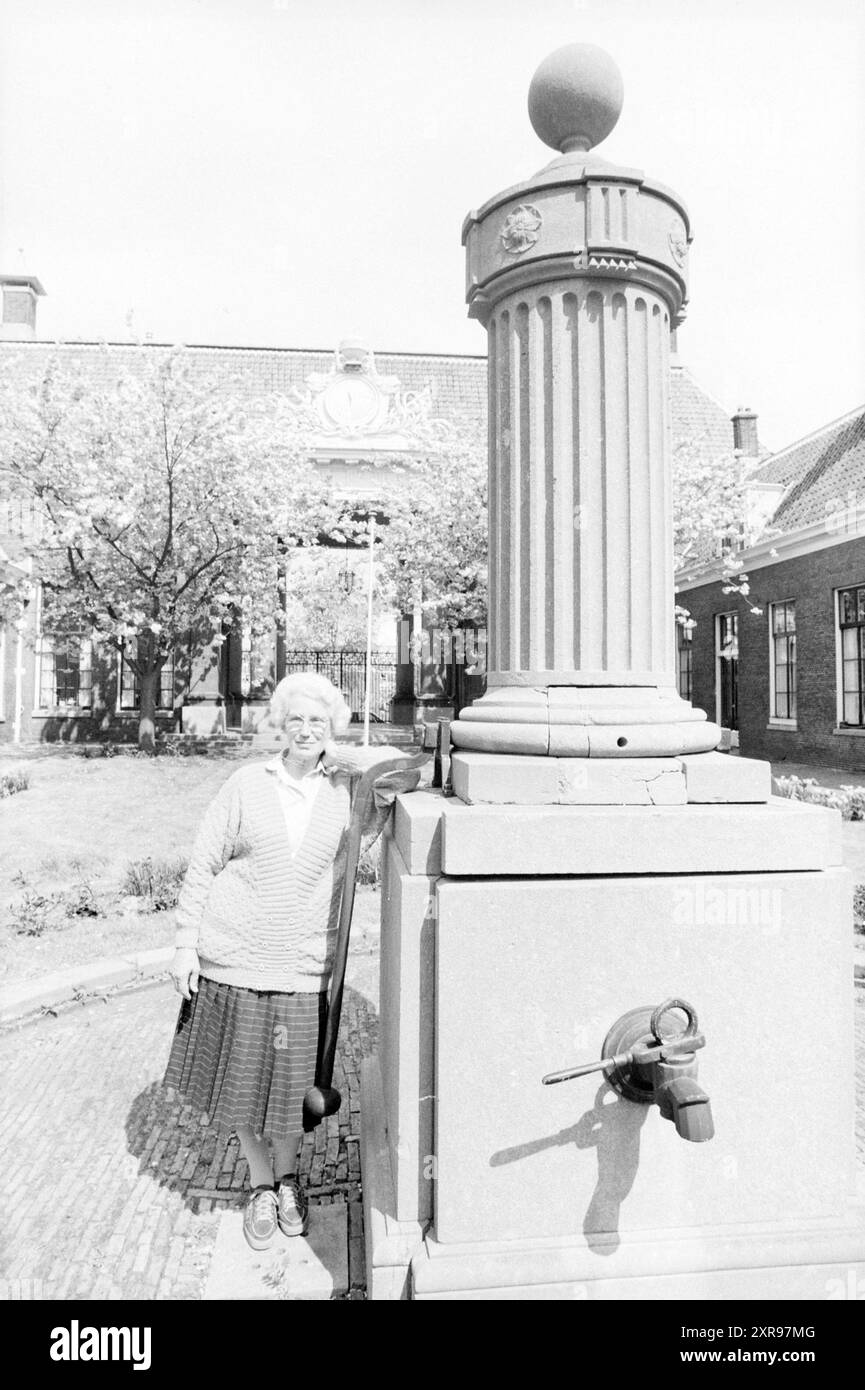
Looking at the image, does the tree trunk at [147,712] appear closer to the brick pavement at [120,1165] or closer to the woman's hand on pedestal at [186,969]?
the brick pavement at [120,1165]

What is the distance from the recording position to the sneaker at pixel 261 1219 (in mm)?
2553

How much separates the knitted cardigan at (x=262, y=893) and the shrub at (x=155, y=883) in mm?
4410

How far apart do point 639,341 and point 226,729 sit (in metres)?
18.0

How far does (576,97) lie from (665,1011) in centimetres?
270

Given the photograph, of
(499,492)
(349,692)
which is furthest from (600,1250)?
(349,692)

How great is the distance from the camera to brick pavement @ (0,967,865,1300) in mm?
2559

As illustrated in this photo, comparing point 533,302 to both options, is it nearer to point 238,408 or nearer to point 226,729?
point 238,408

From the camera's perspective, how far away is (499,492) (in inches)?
108

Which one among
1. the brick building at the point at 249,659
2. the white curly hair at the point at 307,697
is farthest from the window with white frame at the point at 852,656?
the white curly hair at the point at 307,697

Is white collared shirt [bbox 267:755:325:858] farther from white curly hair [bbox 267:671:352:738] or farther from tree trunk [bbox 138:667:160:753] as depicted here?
tree trunk [bbox 138:667:160:753]

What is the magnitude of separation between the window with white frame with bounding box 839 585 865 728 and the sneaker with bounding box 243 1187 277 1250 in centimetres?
1468

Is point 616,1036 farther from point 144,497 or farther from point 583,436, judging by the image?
point 144,497

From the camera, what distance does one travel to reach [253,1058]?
2549 mm
